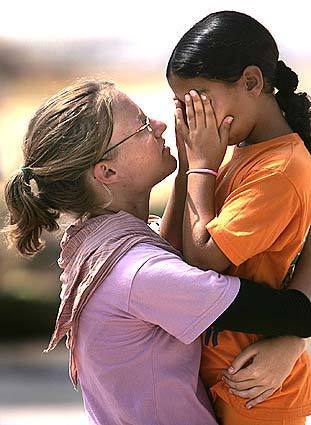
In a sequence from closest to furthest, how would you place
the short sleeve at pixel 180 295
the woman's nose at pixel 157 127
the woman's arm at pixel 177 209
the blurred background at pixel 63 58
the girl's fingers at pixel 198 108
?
the short sleeve at pixel 180 295 → the girl's fingers at pixel 198 108 → the woman's nose at pixel 157 127 → the woman's arm at pixel 177 209 → the blurred background at pixel 63 58

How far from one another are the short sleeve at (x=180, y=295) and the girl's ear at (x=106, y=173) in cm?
23

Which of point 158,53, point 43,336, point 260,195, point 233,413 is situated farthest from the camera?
point 43,336

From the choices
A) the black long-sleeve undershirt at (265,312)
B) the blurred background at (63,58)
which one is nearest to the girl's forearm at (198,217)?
the black long-sleeve undershirt at (265,312)

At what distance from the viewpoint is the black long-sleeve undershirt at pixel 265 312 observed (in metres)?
1.80

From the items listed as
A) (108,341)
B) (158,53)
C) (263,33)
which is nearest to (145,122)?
(263,33)

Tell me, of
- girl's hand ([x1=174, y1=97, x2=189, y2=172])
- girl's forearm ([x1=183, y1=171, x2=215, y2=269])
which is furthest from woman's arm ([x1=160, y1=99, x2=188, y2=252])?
girl's forearm ([x1=183, y1=171, x2=215, y2=269])

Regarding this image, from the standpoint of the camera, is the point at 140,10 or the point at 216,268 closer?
the point at 216,268

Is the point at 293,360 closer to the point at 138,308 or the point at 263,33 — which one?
the point at 138,308

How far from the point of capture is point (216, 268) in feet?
6.05

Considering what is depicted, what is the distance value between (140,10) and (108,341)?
14.3ft

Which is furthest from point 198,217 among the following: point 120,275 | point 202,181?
point 120,275

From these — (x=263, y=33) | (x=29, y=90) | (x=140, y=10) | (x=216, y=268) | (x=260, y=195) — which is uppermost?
(x=263, y=33)

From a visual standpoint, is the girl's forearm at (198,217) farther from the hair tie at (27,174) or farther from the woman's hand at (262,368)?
the hair tie at (27,174)

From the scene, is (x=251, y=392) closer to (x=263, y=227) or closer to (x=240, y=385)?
(x=240, y=385)
